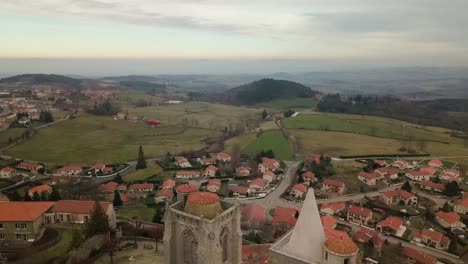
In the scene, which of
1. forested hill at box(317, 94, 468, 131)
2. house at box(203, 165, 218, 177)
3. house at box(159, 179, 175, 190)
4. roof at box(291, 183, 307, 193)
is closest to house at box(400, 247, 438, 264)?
roof at box(291, 183, 307, 193)

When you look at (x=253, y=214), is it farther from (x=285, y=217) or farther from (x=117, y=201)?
(x=117, y=201)

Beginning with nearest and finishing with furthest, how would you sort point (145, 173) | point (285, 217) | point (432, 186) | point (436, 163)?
1. point (285, 217)
2. point (432, 186)
3. point (145, 173)
4. point (436, 163)

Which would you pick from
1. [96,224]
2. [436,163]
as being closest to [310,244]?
[96,224]

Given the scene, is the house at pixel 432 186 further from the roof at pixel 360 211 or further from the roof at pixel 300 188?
the roof at pixel 300 188

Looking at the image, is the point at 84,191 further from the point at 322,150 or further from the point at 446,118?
the point at 446,118

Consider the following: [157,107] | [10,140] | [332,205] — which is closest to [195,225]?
[332,205]

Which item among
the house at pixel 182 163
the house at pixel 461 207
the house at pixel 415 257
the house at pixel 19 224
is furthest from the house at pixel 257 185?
the house at pixel 19 224
